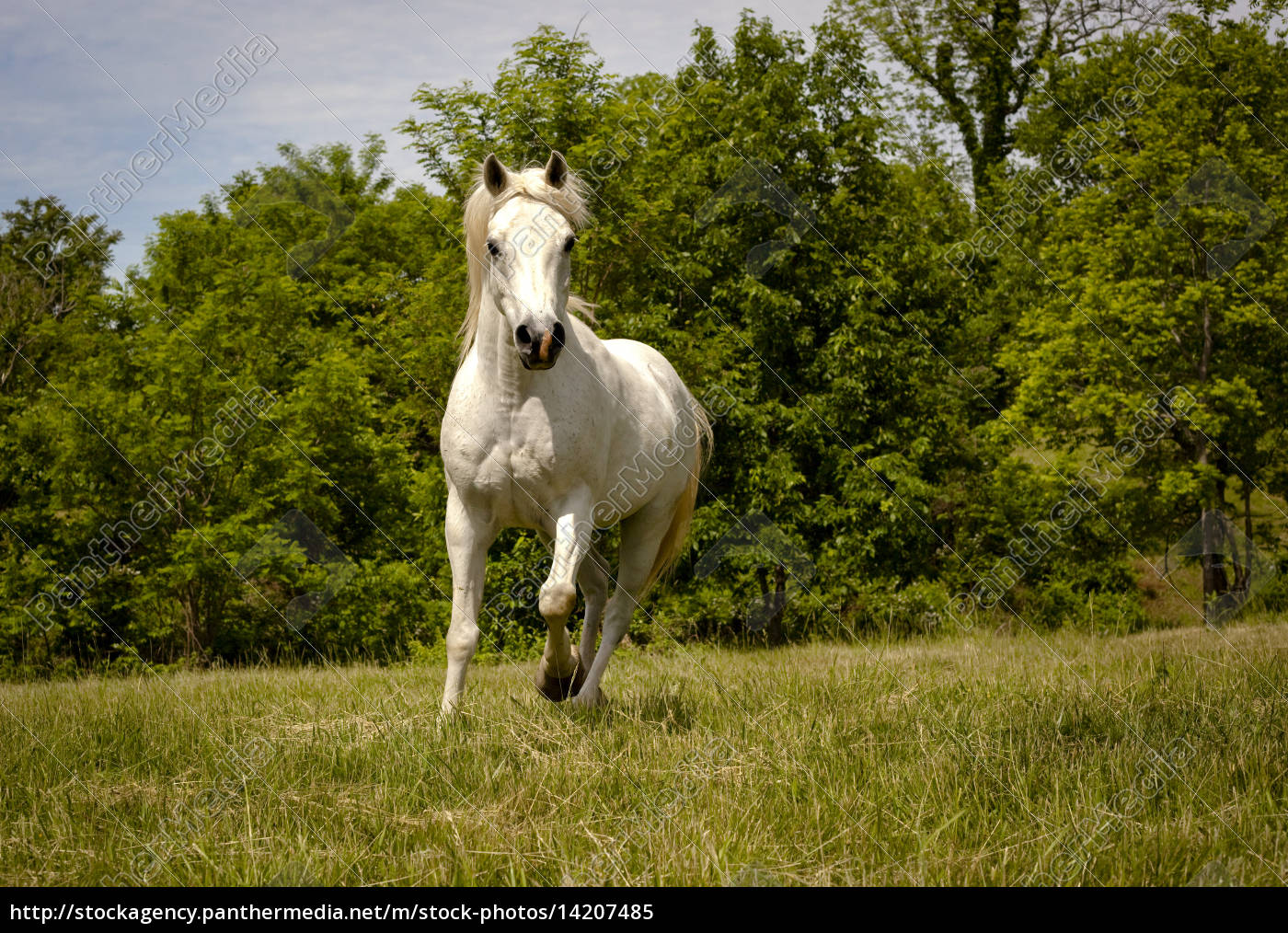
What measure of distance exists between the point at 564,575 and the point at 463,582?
23.8 inches

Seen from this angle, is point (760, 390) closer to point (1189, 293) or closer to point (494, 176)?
point (1189, 293)

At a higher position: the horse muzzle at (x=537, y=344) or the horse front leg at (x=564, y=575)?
the horse muzzle at (x=537, y=344)

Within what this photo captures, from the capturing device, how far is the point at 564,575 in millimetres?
5082

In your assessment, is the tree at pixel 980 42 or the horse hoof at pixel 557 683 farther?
the tree at pixel 980 42

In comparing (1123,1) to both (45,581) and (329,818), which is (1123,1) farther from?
(329,818)

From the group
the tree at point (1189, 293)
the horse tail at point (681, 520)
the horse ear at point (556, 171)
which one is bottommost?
the horse tail at point (681, 520)

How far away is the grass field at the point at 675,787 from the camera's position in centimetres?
295

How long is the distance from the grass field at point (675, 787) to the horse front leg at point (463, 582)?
1.24 feet

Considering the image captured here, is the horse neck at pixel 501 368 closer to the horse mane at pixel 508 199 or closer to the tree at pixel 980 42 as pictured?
the horse mane at pixel 508 199

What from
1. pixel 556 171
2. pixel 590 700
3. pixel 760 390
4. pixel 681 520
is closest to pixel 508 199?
pixel 556 171

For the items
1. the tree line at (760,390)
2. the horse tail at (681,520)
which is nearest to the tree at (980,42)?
the tree line at (760,390)

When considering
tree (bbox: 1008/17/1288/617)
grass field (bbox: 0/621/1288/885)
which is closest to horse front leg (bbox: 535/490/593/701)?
grass field (bbox: 0/621/1288/885)

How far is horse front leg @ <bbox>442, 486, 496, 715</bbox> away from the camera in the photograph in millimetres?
5281
